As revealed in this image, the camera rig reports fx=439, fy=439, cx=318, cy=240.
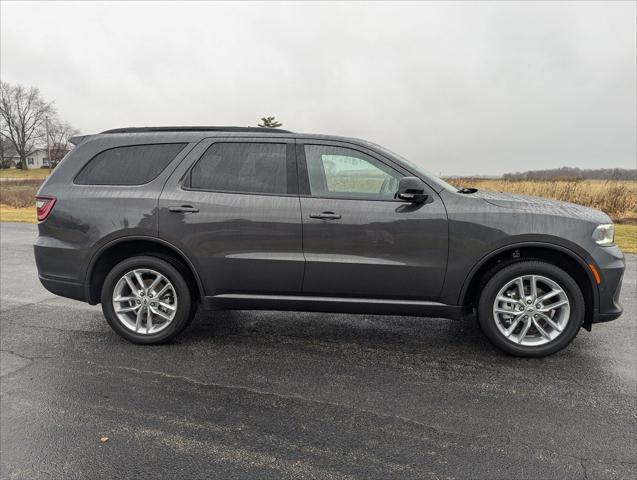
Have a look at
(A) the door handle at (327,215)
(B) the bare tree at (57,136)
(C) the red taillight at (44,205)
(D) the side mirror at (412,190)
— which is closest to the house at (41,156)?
(B) the bare tree at (57,136)

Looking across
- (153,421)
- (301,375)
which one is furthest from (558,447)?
(153,421)

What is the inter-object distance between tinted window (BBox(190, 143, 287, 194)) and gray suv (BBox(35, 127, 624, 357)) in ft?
0.04

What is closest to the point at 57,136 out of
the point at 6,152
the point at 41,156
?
the point at 6,152

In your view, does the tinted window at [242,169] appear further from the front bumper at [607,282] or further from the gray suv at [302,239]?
the front bumper at [607,282]

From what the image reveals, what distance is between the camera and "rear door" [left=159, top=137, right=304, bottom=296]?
12.4 feet

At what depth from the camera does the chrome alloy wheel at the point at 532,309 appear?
365cm

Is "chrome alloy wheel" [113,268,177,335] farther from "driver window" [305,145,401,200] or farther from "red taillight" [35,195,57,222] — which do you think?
"driver window" [305,145,401,200]

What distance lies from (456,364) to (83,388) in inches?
115

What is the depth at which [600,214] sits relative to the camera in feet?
12.4

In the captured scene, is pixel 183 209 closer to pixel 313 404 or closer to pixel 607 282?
pixel 313 404

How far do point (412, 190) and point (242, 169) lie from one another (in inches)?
59.6

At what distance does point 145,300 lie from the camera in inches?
158

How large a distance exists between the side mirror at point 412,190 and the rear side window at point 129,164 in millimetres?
2028

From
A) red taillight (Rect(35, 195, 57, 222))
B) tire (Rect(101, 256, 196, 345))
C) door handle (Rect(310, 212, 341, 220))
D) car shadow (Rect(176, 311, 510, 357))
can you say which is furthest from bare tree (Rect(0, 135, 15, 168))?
door handle (Rect(310, 212, 341, 220))
